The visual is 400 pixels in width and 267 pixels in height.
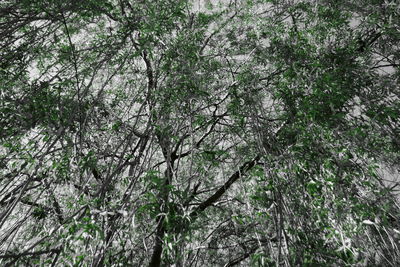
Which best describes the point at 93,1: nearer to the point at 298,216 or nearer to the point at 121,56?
the point at 121,56

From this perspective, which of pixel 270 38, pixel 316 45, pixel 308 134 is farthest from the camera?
pixel 270 38

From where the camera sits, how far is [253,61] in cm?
297

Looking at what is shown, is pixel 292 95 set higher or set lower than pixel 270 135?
higher

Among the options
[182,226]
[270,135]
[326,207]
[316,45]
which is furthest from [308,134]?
[316,45]

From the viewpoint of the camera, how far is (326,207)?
1.40m

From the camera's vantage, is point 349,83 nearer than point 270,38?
Yes

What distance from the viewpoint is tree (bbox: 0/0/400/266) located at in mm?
1338

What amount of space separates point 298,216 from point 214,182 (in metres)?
2.03

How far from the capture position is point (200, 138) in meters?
3.33

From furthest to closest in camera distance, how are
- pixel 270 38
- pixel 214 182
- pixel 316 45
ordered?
pixel 214 182 → pixel 270 38 → pixel 316 45

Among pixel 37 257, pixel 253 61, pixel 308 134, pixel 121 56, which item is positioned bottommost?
pixel 37 257

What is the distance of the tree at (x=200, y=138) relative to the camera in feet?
4.39

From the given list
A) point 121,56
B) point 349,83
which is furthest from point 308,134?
point 121,56

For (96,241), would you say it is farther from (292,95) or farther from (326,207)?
(292,95)
